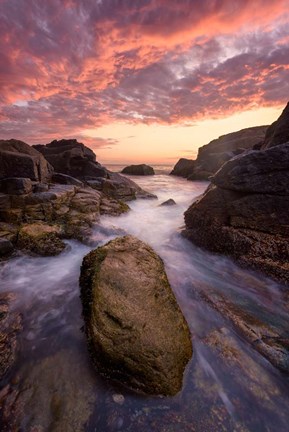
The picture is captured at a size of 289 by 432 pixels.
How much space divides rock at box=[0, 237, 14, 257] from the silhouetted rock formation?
615 cm

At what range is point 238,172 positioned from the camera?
7137 millimetres

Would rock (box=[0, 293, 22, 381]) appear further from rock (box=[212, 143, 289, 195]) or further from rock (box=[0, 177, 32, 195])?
rock (box=[212, 143, 289, 195])

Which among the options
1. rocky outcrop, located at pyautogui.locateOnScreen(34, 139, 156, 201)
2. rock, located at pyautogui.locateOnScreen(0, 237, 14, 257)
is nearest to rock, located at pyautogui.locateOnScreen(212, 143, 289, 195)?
rock, located at pyautogui.locateOnScreen(0, 237, 14, 257)

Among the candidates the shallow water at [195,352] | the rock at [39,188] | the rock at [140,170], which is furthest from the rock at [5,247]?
the rock at [140,170]

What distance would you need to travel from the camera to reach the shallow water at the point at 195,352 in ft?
9.25

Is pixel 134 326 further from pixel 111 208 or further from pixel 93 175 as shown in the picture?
pixel 93 175

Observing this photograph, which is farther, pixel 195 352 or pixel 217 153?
pixel 217 153

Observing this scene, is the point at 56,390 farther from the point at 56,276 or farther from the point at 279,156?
the point at 279,156

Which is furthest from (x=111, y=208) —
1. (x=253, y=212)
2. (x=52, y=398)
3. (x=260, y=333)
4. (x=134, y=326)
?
(x=52, y=398)

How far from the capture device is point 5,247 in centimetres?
680

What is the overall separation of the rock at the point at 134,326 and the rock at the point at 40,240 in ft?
11.1

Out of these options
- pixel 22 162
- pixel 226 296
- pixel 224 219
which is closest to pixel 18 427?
pixel 226 296

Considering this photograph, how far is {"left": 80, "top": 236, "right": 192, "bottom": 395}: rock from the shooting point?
3072 millimetres

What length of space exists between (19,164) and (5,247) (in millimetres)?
5048
